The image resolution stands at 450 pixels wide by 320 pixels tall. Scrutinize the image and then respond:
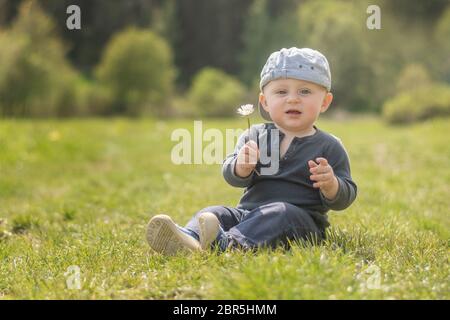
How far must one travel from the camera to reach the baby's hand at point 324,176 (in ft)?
10.4

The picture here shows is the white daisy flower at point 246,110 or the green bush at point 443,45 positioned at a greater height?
the green bush at point 443,45

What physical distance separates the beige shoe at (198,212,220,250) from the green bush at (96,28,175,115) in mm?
27303

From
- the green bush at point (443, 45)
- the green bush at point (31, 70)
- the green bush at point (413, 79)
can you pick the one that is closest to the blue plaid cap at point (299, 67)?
the green bush at point (31, 70)

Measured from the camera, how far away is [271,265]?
2.57 metres

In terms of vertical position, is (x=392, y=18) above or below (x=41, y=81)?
above

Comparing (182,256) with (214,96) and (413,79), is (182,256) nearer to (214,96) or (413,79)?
(413,79)

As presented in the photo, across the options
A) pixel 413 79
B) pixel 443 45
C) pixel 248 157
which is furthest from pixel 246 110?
pixel 443 45

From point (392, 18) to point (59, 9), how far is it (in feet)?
59.5

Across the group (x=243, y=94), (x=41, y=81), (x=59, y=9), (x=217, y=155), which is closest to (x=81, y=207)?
(x=217, y=155)

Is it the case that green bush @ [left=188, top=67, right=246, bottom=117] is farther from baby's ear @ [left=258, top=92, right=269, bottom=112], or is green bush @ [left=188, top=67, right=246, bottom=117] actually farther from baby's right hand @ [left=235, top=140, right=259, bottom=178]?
baby's right hand @ [left=235, top=140, right=259, bottom=178]

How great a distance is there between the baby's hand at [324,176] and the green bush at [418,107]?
774 inches
